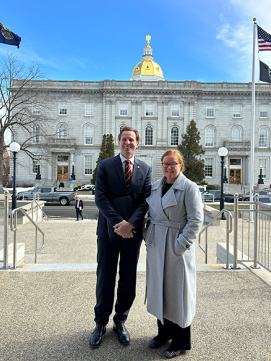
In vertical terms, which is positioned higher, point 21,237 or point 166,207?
point 166,207

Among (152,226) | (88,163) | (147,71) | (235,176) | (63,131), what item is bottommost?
(152,226)

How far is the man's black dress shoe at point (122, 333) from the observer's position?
313 centimetres

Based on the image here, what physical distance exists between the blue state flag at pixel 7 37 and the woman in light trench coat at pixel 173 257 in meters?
8.91

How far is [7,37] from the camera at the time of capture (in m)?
9.37

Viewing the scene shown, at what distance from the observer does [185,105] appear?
153 ft

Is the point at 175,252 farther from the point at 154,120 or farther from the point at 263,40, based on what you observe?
the point at 154,120

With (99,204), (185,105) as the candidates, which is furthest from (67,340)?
(185,105)

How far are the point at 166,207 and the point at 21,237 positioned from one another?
27.3 feet

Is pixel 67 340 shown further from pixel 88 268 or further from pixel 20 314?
pixel 88 268

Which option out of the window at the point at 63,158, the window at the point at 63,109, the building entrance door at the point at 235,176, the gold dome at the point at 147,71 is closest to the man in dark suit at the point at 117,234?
the window at the point at 63,158

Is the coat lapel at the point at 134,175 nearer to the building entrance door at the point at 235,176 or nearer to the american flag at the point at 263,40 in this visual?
the american flag at the point at 263,40

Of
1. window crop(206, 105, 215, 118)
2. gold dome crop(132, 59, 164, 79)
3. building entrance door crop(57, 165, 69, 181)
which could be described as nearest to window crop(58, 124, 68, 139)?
building entrance door crop(57, 165, 69, 181)

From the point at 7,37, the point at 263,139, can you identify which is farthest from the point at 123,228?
the point at 263,139

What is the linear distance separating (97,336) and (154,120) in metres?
45.7
